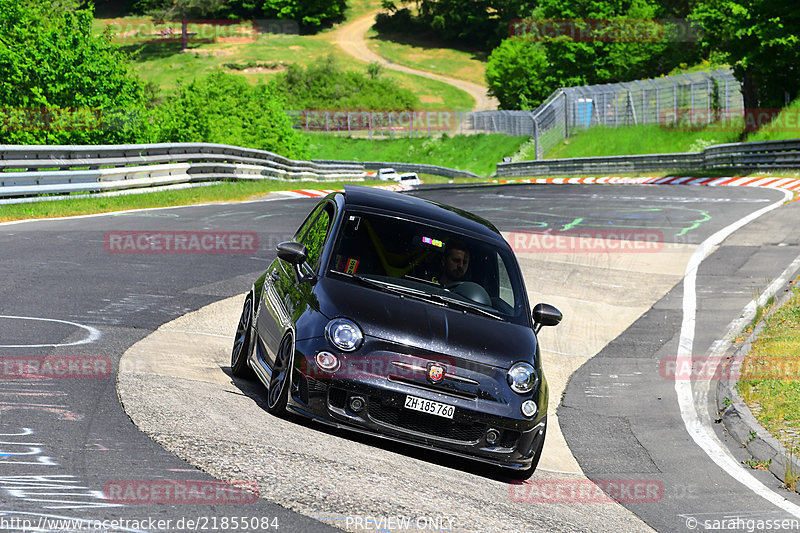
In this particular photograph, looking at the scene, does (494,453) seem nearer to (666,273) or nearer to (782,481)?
(782,481)

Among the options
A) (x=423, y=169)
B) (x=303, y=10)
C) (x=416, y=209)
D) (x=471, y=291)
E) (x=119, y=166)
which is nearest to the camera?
(x=471, y=291)

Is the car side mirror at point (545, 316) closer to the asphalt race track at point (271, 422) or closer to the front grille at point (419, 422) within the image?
the asphalt race track at point (271, 422)

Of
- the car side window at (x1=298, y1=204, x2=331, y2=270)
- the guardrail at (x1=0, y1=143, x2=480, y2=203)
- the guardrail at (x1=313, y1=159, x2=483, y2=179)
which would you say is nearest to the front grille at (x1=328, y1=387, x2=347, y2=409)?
the car side window at (x1=298, y1=204, x2=331, y2=270)

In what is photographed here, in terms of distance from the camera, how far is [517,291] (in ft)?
26.3

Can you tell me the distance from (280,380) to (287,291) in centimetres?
97

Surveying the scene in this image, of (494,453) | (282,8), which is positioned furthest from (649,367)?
(282,8)

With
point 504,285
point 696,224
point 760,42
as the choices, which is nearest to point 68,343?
point 504,285

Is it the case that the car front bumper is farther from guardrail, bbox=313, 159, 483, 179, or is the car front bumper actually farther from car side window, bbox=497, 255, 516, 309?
guardrail, bbox=313, 159, 483, 179

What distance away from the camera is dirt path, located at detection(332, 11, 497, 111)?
127106mm

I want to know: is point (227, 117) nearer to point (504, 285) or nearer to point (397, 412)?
point (504, 285)

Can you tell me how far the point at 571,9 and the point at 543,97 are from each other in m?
14.5

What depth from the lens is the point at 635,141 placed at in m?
57.8

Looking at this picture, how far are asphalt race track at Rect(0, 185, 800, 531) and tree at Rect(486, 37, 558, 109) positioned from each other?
89590 millimetres

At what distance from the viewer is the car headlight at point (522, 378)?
698cm
